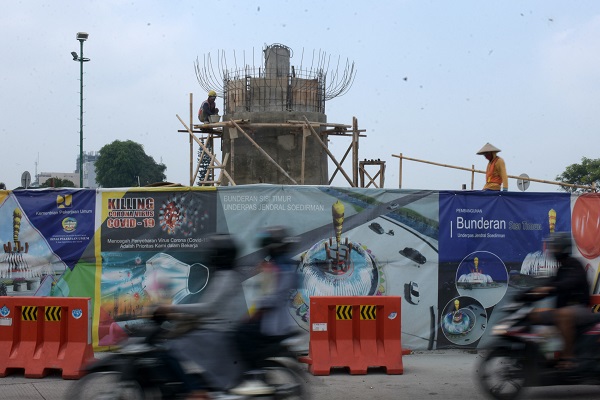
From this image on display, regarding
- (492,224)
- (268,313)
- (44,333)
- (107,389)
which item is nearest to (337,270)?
(492,224)

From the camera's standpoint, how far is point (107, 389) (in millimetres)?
7230

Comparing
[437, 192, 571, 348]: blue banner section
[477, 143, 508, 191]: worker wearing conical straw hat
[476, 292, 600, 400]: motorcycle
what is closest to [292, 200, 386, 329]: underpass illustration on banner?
[437, 192, 571, 348]: blue banner section

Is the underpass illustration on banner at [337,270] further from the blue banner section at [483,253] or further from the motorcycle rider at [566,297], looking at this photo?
the motorcycle rider at [566,297]

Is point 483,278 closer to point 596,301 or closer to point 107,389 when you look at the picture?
point 596,301

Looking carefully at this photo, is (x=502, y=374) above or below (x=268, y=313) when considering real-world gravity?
below

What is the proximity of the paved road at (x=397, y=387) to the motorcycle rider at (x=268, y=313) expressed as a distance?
1.95 meters

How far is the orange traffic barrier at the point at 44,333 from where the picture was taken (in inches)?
428

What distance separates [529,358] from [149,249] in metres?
6.68

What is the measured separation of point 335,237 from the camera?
43.0 ft

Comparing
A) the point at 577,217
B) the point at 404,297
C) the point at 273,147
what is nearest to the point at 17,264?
the point at 404,297

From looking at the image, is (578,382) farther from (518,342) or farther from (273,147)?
(273,147)

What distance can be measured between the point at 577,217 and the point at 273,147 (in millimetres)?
13710

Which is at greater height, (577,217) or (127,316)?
(577,217)

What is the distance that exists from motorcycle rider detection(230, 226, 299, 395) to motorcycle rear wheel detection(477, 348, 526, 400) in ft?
7.61
